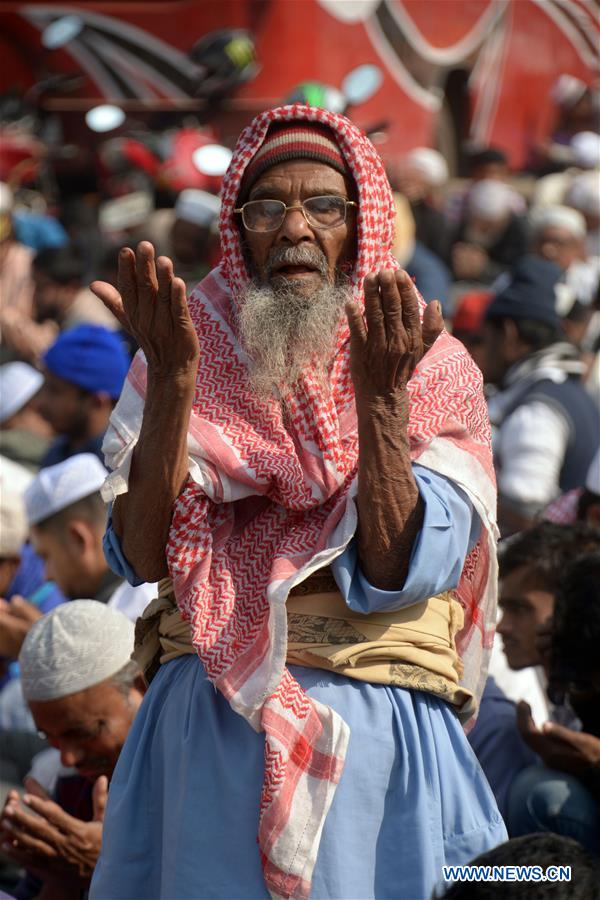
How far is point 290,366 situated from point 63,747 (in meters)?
1.62

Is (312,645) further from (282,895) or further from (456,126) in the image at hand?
(456,126)

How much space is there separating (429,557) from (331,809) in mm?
546

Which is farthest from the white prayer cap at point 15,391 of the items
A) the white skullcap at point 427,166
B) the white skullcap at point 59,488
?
the white skullcap at point 427,166

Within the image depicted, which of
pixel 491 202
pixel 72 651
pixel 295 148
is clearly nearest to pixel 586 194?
pixel 491 202

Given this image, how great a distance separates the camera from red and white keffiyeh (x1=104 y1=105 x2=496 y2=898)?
284 cm

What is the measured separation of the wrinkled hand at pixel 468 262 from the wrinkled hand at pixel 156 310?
802 cm

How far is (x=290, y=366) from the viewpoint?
3.09 metres

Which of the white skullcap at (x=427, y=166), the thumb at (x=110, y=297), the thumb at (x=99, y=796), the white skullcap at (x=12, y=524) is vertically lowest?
the thumb at (x=99, y=796)

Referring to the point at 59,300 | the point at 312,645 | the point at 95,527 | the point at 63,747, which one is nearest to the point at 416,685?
the point at 312,645

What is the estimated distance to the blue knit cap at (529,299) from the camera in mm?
6680

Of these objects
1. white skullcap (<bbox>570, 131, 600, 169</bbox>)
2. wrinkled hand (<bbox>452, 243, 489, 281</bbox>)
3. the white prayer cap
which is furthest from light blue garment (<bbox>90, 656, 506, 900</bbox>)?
white skullcap (<bbox>570, 131, 600, 169</bbox>)

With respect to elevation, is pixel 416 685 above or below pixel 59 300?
below

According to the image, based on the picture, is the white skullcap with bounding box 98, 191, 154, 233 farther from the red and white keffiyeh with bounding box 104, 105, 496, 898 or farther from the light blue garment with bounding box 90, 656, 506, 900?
the light blue garment with bounding box 90, 656, 506, 900

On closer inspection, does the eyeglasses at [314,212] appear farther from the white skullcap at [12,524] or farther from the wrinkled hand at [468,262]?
the wrinkled hand at [468,262]
